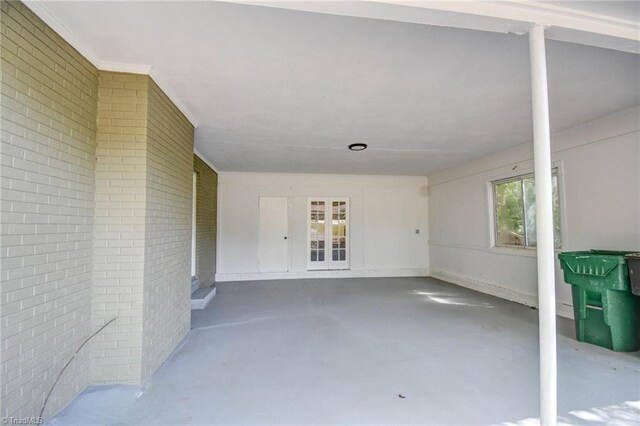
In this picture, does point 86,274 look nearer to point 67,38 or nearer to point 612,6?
point 67,38

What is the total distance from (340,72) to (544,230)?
1.93m

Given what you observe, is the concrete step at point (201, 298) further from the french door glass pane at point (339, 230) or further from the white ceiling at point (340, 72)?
the french door glass pane at point (339, 230)

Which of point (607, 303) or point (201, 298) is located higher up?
point (607, 303)

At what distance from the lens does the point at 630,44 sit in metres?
1.75

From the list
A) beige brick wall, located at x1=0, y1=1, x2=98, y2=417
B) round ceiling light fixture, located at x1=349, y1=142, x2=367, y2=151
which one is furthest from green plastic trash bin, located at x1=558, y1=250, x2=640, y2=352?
beige brick wall, located at x1=0, y1=1, x2=98, y2=417

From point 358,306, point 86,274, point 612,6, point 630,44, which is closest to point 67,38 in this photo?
point 86,274

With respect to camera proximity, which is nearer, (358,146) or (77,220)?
(77,220)

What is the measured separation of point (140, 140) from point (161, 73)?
634mm

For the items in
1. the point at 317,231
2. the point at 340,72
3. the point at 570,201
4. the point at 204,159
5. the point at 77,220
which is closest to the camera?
the point at 77,220

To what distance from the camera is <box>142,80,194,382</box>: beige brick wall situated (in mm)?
2529

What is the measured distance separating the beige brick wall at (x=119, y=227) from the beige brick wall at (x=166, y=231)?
7 centimetres

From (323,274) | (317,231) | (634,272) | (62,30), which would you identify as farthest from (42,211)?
(323,274)

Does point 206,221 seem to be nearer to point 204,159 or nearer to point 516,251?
point 204,159

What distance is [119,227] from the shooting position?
2.39m
